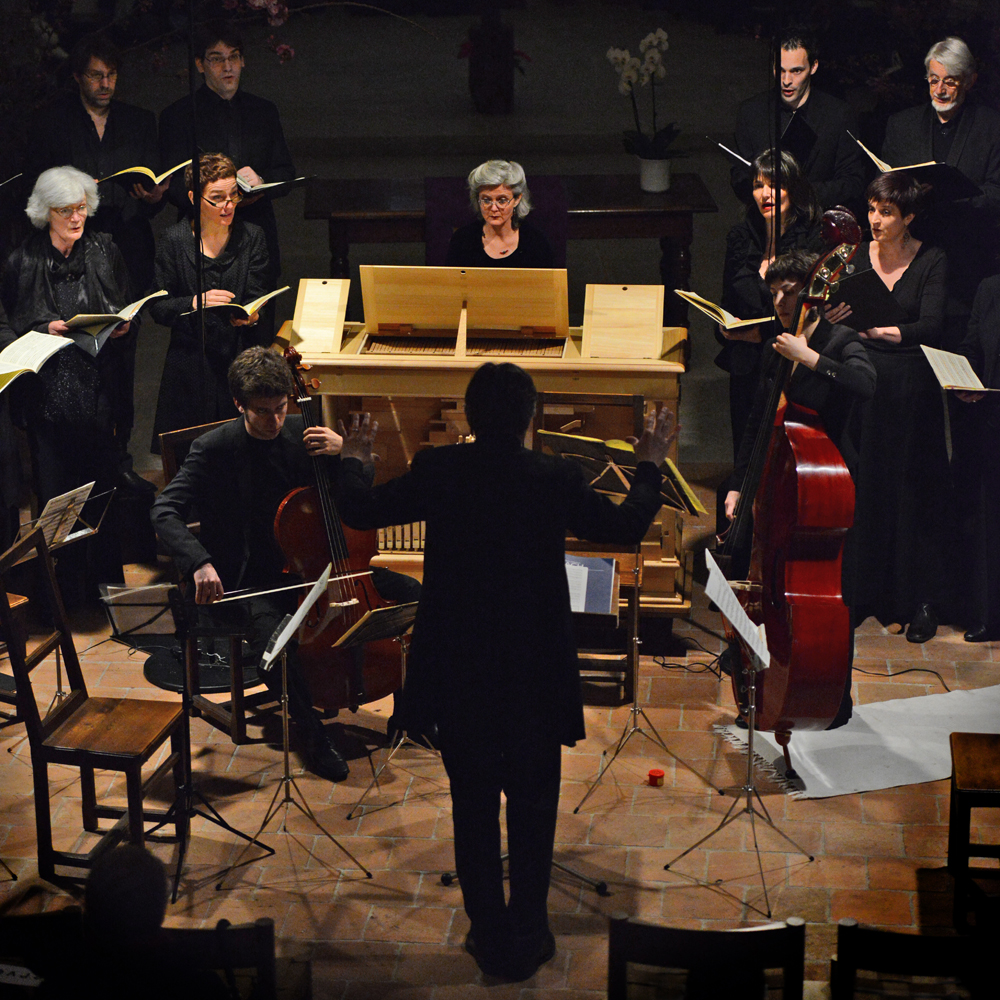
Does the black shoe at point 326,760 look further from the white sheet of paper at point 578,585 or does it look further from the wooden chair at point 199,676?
the white sheet of paper at point 578,585

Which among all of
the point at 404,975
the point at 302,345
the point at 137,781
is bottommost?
the point at 404,975

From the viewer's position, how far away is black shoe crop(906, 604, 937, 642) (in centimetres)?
567

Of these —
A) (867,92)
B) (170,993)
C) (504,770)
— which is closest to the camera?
(170,993)

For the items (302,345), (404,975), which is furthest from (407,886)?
(302,345)

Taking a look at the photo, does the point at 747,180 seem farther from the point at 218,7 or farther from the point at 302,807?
the point at 218,7

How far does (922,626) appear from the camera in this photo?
5.68 meters

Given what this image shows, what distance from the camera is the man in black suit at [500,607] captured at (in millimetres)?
3604

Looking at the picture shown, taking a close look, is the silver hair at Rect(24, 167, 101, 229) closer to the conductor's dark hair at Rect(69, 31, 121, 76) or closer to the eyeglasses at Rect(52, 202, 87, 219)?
the eyeglasses at Rect(52, 202, 87, 219)

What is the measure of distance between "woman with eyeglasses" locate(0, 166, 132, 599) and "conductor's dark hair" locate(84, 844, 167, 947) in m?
3.14

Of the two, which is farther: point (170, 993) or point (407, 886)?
point (407, 886)

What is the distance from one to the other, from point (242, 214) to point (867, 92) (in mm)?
5467

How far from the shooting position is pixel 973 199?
568cm

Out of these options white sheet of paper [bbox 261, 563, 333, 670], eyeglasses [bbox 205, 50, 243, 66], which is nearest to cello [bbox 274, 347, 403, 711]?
white sheet of paper [bbox 261, 563, 333, 670]

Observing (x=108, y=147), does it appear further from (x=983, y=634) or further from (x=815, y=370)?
(x=983, y=634)
